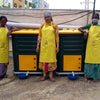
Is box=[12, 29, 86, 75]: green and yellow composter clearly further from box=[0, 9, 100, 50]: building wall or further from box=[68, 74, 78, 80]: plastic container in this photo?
box=[0, 9, 100, 50]: building wall

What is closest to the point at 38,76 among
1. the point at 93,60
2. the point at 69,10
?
the point at 93,60

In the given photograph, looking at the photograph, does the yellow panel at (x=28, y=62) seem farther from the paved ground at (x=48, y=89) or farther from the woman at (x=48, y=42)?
the woman at (x=48, y=42)

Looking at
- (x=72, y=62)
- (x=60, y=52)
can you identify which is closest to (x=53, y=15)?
(x=60, y=52)

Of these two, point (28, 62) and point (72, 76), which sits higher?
point (28, 62)

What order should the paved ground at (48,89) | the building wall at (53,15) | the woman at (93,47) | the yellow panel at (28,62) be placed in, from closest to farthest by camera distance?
1. the paved ground at (48,89)
2. the woman at (93,47)
3. the yellow panel at (28,62)
4. the building wall at (53,15)

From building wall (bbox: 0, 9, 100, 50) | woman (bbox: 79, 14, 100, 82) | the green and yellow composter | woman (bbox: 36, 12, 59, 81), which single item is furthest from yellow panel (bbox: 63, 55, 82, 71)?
building wall (bbox: 0, 9, 100, 50)

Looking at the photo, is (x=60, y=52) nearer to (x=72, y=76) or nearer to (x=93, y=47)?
(x=72, y=76)

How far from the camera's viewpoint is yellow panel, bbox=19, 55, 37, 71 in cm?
362

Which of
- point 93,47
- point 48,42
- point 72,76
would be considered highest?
point 48,42

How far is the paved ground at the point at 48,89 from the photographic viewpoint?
2646 millimetres

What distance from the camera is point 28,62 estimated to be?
3.64 metres

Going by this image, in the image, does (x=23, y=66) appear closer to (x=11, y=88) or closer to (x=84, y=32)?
(x=11, y=88)

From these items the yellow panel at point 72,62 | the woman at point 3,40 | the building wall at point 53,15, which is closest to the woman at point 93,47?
the yellow panel at point 72,62

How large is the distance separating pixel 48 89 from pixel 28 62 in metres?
1.00
